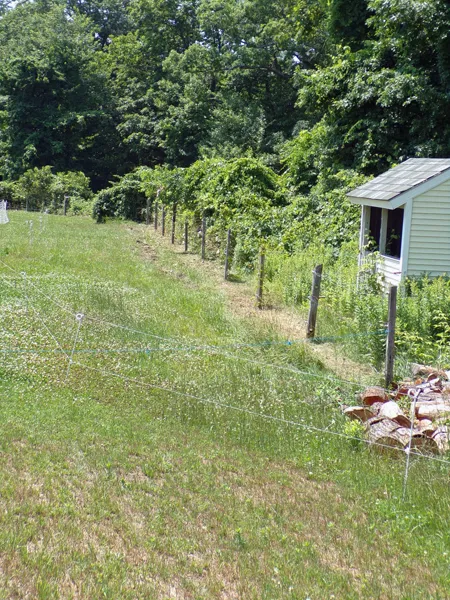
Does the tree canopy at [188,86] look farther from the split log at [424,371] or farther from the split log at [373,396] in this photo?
the split log at [373,396]

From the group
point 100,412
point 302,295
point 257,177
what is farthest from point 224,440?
point 257,177

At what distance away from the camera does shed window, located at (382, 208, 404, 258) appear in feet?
48.3

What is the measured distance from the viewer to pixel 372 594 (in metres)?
4.47

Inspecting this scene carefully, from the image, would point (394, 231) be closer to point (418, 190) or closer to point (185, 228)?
point (418, 190)

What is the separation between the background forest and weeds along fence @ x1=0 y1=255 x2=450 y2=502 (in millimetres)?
2157

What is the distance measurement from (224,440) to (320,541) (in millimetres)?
2179

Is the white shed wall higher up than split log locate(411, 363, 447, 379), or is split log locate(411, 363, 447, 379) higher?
the white shed wall

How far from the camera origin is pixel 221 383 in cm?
857

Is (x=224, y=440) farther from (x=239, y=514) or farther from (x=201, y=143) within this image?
(x=201, y=143)

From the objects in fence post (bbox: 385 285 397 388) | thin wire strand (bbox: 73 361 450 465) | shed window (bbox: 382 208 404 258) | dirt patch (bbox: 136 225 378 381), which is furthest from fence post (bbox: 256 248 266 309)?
thin wire strand (bbox: 73 361 450 465)

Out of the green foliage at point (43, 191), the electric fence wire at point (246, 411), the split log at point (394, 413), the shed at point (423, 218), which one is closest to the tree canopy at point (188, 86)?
the green foliage at point (43, 191)

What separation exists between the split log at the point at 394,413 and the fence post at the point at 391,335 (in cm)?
131

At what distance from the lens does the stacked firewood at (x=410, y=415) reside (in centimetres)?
689

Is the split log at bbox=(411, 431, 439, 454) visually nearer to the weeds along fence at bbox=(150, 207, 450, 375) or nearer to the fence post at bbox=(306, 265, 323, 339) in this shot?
the weeds along fence at bbox=(150, 207, 450, 375)
